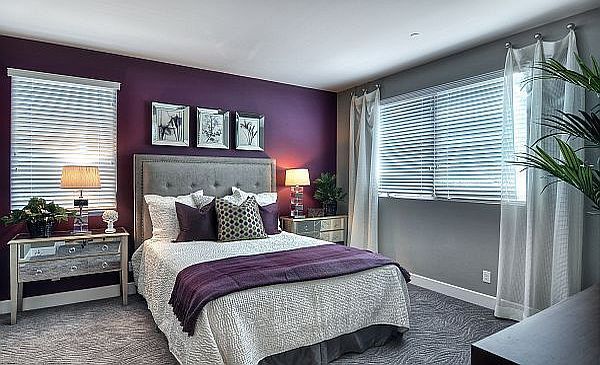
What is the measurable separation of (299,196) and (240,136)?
1146mm

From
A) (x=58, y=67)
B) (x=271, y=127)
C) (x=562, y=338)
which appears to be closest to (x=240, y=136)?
(x=271, y=127)

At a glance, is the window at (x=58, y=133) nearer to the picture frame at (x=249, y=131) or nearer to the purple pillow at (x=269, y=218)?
the picture frame at (x=249, y=131)

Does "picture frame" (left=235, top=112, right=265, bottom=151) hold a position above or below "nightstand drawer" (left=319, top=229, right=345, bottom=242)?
above

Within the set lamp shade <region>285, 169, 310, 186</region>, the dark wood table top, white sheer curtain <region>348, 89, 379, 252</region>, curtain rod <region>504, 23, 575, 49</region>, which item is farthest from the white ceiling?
the dark wood table top

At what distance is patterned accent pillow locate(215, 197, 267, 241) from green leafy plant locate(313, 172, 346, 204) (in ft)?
5.02

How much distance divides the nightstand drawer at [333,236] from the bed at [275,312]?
1.23m

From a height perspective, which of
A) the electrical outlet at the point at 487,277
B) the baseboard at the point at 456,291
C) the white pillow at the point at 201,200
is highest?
→ the white pillow at the point at 201,200

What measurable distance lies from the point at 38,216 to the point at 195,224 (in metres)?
1.34

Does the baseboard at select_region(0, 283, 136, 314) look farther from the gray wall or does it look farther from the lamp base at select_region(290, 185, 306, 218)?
the gray wall

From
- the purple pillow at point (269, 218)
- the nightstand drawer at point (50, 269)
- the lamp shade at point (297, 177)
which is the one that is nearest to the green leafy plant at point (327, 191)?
the lamp shade at point (297, 177)

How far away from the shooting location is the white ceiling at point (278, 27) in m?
2.75

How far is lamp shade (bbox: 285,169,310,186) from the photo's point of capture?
4.77 metres

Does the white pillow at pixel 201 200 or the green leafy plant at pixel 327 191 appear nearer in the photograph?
the white pillow at pixel 201 200

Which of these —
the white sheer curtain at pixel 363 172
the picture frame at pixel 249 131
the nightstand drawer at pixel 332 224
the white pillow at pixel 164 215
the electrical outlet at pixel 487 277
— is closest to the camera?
the electrical outlet at pixel 487 277
